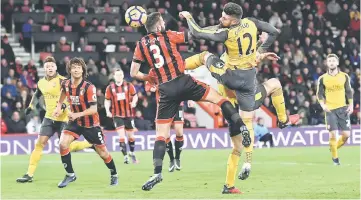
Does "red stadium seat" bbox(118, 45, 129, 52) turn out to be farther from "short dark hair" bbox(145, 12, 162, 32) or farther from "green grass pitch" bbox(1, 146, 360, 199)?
"short dark hair" bbox(145, 12, 162, 32)

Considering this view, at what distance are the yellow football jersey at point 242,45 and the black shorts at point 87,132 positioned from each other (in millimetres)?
2789

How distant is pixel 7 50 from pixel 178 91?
58.3 ft

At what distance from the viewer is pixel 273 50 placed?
109 feet

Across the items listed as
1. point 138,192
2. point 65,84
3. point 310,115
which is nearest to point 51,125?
point 65,84

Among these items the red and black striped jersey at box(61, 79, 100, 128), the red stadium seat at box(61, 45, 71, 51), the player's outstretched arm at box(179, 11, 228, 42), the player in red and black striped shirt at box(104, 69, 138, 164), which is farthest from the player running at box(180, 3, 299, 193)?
the red stadium seat at box(61, 45, 71, 51)

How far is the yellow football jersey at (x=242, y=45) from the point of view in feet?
45.0

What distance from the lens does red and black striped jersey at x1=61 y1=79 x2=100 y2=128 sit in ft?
50.1

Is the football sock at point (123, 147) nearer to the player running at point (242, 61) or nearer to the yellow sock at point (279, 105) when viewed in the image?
the yellow sock at point (279, 105)

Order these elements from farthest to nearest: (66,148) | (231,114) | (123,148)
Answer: (123,148)
(66,148)
(231,114)

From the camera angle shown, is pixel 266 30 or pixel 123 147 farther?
pixel 123 147

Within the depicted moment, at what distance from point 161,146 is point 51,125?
4.86 m

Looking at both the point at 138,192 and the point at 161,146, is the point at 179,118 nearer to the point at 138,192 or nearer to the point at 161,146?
the point at 138,192

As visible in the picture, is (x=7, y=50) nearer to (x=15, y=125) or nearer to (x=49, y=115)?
(x=15, y=125)

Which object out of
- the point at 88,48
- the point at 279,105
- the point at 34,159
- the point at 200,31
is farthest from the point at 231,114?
the point at 88,48
